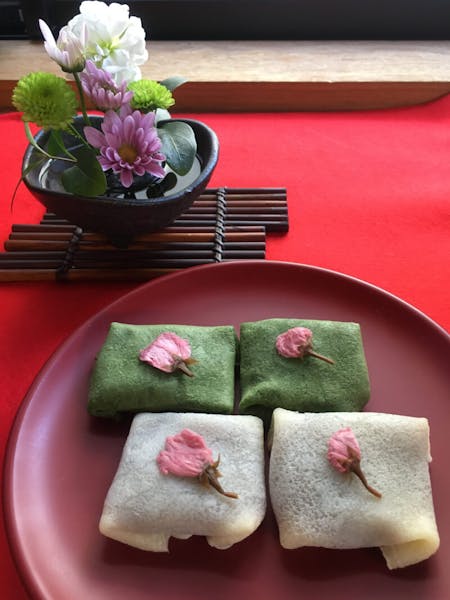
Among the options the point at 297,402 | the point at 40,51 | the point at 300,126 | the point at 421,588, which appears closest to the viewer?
the point at 421,588

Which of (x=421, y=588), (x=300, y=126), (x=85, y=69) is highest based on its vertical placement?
(x=85, y=69)

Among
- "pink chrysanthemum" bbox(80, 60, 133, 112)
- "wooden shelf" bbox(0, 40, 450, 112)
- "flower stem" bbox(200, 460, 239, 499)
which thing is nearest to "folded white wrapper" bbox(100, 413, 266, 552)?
"flower stem" bbox(200, 460, 239, 499)

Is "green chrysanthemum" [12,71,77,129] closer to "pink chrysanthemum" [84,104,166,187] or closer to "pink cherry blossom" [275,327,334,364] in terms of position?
"pink chrysanthemum" [84,104,166,187]

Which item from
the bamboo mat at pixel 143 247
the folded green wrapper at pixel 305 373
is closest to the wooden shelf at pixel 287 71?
the bamboo mat at pixel 143 247

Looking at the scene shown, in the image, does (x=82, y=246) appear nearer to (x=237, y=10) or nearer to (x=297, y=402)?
(x=297, y=402)

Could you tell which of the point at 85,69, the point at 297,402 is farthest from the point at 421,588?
the point at 85,69

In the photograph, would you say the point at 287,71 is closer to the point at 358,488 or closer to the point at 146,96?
the point at 146,96

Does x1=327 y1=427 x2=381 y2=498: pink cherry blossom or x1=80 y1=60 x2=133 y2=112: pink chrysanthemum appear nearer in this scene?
x1=327 y1=427 x2=381 y2=498: pink cherry blossom
